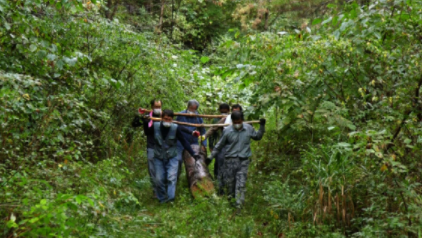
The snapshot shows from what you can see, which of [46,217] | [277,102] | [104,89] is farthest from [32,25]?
[277,102]

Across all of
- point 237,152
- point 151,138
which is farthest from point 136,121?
point 237,152

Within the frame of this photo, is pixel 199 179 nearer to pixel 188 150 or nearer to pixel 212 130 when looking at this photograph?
pixel 188 150

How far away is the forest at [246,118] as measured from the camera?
6.22 m

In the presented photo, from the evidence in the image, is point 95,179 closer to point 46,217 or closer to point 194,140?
point 46,217

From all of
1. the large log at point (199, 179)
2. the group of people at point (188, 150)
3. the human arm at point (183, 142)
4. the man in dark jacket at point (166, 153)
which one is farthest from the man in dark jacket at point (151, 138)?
the large log at point (199, 179)

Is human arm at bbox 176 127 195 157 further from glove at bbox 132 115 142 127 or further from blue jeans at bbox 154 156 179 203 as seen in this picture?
glove at bbox 132 115 142 127

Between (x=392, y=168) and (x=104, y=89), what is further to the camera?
(x=104, y=89)

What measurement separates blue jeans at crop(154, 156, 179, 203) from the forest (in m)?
0.27

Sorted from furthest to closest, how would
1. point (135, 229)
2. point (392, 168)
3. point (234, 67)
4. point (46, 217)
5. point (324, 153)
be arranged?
point (234, 67) < point (324, 153) < point (135, 229) < point (392, 168) < point (46, 217)

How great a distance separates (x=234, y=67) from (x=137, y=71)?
226cm

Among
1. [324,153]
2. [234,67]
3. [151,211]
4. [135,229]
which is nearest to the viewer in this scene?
[135,229]

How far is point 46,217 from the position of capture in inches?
182

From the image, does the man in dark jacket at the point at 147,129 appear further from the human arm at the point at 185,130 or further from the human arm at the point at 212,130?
the human arm at the point at 212,130

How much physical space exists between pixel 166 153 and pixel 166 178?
21.7 inches
